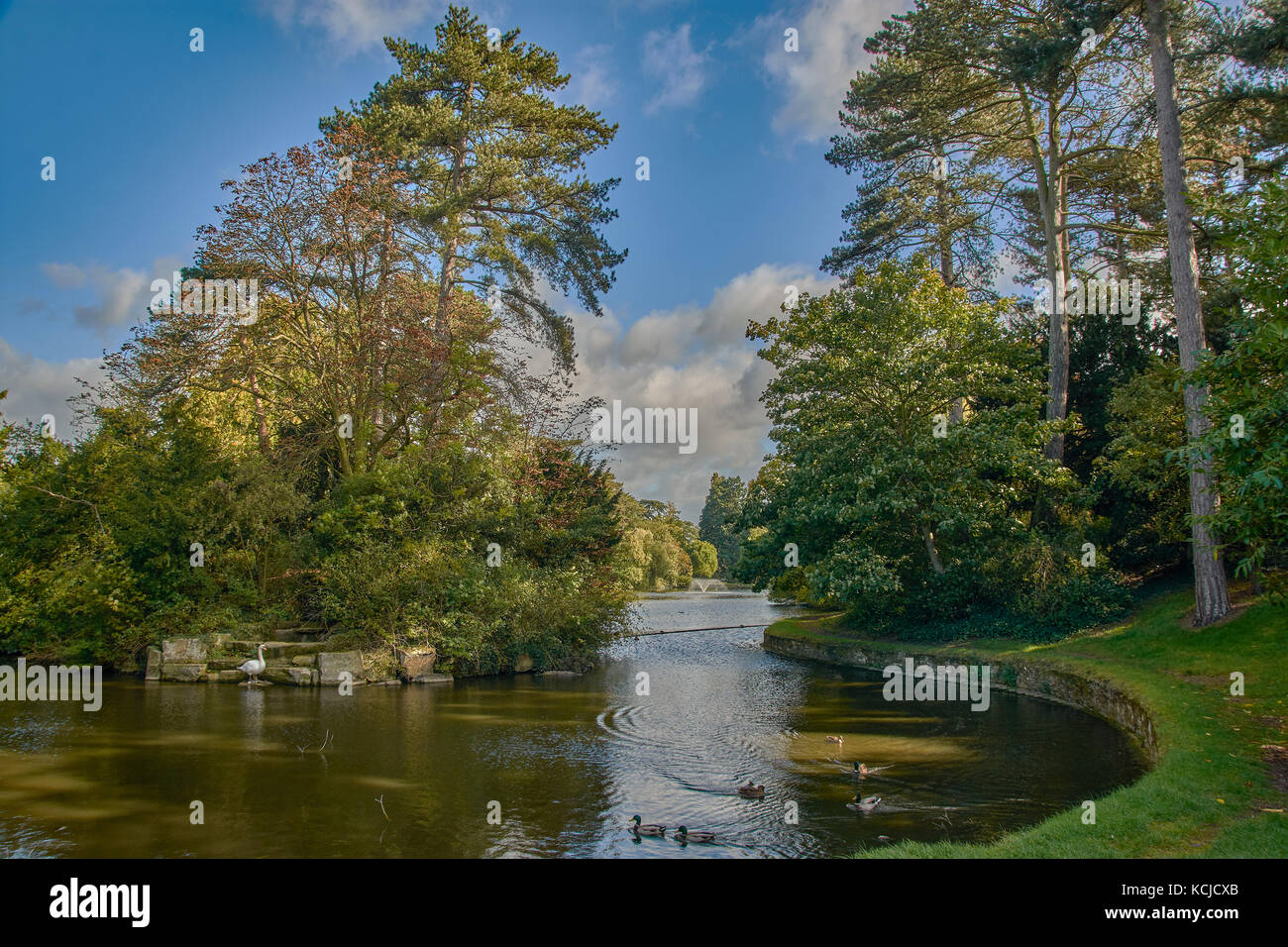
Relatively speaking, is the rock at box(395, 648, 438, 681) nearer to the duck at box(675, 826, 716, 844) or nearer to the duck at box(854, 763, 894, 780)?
the duck at box(854, 763, 894, 780)

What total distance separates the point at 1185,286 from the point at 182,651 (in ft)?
85.0

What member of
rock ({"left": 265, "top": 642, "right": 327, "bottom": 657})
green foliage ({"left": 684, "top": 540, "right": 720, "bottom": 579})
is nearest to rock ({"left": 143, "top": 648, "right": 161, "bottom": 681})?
rock ({"left": 265, "top": 642, "right": 327, "bottom": 657})

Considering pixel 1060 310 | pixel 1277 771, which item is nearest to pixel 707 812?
pixel 1277 771

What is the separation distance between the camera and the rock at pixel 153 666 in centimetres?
1941

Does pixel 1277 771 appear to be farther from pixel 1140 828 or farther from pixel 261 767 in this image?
pixel 261 767

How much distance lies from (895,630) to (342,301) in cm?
2063

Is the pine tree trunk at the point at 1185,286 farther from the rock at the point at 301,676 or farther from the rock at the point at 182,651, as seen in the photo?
the rock at the point at 182,651

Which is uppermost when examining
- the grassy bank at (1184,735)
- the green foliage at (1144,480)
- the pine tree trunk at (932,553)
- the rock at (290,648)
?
the green foliage at (1144,480)

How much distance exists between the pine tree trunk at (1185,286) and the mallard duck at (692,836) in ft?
44.1

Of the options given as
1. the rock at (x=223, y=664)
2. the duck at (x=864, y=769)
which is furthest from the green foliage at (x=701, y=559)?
the duck at (x=864, y=769)

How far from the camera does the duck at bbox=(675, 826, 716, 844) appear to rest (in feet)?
27.3

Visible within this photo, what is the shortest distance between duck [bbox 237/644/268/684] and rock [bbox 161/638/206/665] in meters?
1.31

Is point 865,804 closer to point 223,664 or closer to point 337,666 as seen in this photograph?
point 337,666
